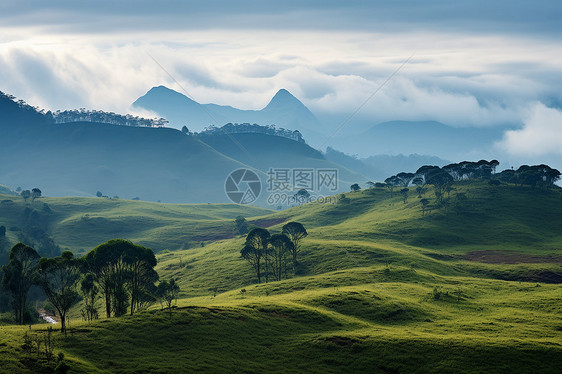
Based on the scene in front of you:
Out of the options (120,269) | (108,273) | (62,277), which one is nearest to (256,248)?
(120,269)

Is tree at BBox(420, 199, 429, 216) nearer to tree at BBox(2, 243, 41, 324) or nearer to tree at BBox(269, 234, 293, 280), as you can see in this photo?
tree at BBox(269, 234, 293, 280)

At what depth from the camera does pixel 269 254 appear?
132000 millimetres

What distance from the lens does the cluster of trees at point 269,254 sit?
124250mm

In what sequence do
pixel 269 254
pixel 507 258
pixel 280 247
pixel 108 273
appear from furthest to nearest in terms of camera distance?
pixel 507 258 → pixel 269 254 → pixel 280 247 → pixel 108 273

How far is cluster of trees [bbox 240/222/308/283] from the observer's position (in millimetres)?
124250

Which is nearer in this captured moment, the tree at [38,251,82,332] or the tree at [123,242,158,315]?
the tree at [38,251,82,332]

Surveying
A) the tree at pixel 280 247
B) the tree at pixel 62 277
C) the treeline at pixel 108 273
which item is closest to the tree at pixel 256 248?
the tree at pixel 280 247


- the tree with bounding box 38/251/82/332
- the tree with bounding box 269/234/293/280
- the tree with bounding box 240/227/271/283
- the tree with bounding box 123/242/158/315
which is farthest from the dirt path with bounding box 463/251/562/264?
the tree with bounding box 38/251/82/332

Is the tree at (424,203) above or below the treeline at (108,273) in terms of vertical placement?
above

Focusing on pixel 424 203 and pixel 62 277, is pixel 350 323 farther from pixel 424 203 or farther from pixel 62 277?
pixel 424 203

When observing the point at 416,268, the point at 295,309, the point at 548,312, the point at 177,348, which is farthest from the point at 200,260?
the point at 548,312

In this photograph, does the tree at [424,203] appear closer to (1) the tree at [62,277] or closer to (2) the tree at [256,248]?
(2) the tree at [256,248]

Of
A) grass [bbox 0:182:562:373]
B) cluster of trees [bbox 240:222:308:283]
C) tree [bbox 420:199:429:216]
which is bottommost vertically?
grass [bbox 0:182:562:373]

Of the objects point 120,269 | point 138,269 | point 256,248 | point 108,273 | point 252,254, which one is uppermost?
point 120,269
